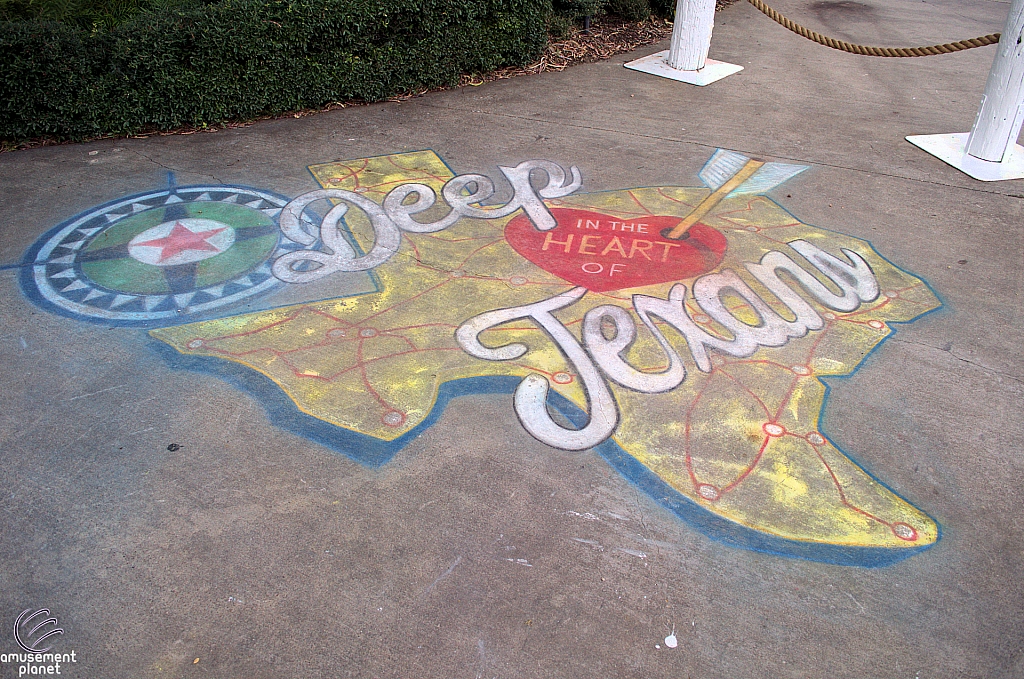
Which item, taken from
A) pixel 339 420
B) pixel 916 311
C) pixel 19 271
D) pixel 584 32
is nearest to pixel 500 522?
pixel 339 420

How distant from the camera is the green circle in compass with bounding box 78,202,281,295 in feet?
15.5

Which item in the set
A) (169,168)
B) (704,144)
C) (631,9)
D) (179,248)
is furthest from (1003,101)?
(169,168)

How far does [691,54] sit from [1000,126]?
11.4ft

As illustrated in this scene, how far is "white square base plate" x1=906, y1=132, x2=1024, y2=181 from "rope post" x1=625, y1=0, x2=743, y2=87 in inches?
99.9

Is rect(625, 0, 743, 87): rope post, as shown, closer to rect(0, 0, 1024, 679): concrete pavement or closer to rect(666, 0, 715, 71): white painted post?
rect(666, 0, 715, 71): white painted post

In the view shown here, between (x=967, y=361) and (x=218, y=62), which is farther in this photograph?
(x=218, y=62)

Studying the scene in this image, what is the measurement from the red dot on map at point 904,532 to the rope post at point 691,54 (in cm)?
638

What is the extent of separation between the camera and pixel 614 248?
5137 mm

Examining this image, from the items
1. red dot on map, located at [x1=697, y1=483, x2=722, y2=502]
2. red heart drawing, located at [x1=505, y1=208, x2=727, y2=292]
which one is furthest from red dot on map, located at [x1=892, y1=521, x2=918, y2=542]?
red heart drawing, located at [x1=505, y1=208, x2=727, y2=292]

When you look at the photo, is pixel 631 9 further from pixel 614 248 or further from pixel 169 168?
pixel 169 168

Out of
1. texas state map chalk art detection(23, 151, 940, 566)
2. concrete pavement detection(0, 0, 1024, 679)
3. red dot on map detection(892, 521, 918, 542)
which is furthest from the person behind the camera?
texas state map chalk art detection(23, 151, 940, 566)

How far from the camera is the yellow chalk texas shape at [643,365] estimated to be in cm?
331

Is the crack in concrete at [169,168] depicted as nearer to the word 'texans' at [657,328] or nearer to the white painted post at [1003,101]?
the word 'texans' at [657,328]

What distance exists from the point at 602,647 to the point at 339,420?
1773 millimetres
